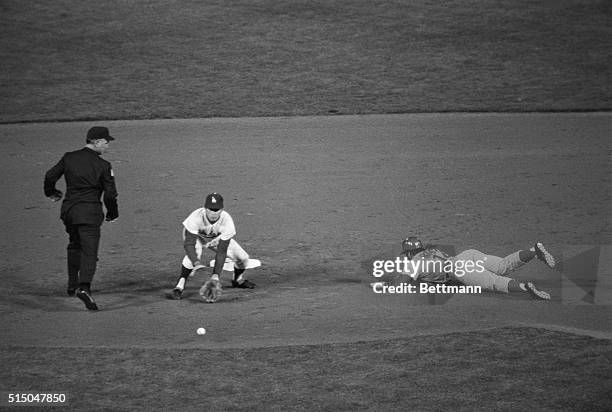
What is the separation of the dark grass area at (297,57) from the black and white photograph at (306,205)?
2.3 inches

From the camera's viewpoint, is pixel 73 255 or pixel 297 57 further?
pixel 297 57

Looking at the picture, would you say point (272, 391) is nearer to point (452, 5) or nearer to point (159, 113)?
point (159, 113)

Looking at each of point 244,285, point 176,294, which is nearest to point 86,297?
point 176,294

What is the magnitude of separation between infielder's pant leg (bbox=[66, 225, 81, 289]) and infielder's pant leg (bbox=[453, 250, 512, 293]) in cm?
386

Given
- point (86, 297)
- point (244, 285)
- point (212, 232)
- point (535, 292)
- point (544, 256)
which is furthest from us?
point (244, 285)

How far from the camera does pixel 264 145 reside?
1677 centimetres

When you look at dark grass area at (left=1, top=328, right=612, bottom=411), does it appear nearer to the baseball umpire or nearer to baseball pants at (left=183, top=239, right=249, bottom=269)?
the baseball umpire

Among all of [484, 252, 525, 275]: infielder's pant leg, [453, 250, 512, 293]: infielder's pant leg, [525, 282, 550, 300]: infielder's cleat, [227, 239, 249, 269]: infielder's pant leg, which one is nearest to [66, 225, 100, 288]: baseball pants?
[227, 239, 249, 269]: infielder's pant leg

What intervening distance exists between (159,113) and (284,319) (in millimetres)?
8553

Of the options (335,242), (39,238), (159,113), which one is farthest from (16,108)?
(335,242)

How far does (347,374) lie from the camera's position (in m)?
9.27

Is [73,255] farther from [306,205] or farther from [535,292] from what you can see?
[535,292]

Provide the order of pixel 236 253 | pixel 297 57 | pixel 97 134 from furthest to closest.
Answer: pixel 297 57, pixel 236 253, pixel 97 134

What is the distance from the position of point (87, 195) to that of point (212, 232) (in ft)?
4.37
